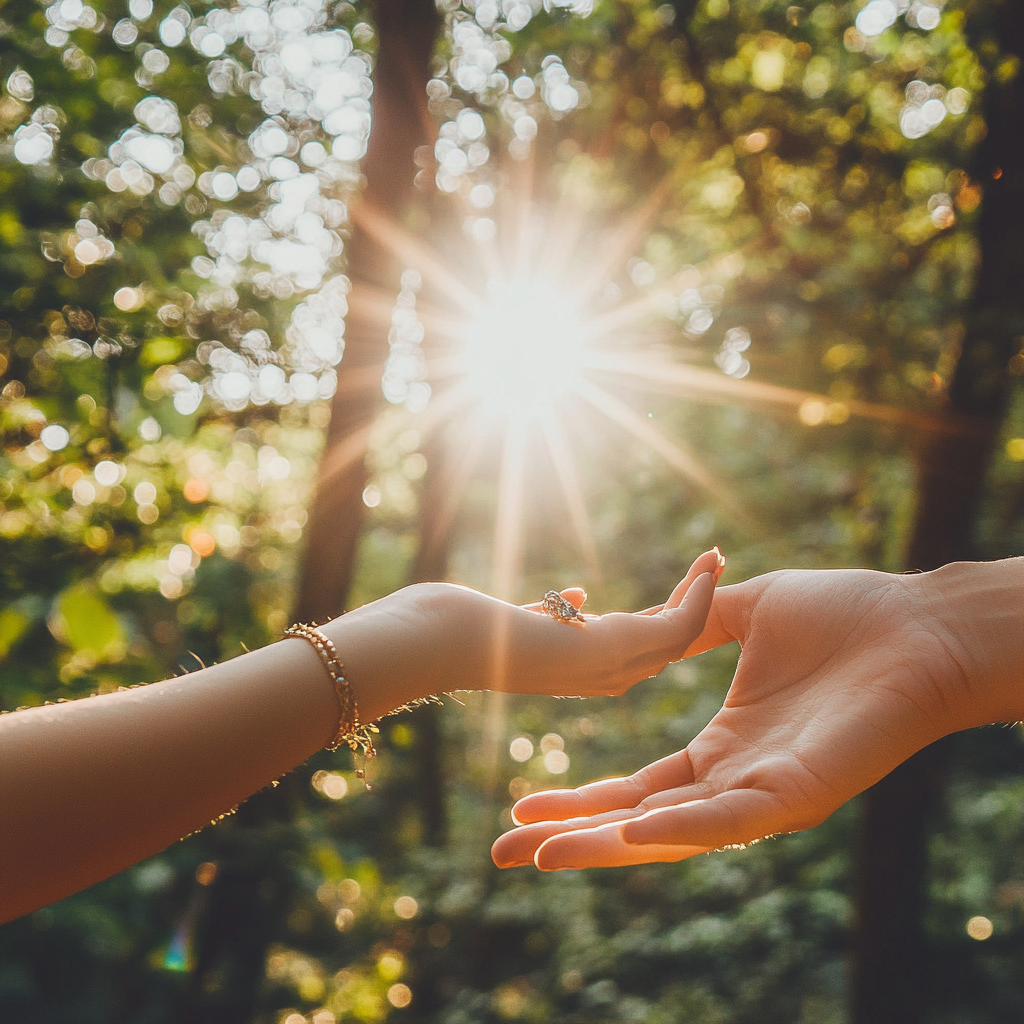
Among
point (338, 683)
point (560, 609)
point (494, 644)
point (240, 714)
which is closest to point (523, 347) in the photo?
point (560, 609)

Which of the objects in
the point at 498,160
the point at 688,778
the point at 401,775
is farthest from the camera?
the point at 401,775

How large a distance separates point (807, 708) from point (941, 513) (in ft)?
10.4

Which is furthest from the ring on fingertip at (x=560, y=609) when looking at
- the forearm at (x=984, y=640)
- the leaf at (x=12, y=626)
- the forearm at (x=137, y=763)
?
the leaf at (x=12, y=626)

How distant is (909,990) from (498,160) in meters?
8.28

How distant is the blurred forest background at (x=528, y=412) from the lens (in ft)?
6.50

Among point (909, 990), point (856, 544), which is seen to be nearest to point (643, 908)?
point (909, 990)

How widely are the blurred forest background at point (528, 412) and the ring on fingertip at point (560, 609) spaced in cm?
85

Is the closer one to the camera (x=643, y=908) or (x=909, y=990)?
(x=909, y=990)

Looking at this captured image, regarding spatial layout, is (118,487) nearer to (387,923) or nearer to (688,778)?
(688,778)

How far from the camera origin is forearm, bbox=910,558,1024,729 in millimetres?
1605

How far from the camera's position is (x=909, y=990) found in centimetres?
409

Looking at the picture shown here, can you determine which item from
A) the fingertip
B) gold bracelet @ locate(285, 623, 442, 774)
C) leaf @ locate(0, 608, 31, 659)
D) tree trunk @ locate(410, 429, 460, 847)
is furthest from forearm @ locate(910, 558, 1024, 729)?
tree trunk @ locate(410, 429, 460, 847)

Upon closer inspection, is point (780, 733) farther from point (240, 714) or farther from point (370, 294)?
point (370, 294)

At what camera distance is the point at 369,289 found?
3.81 meters
